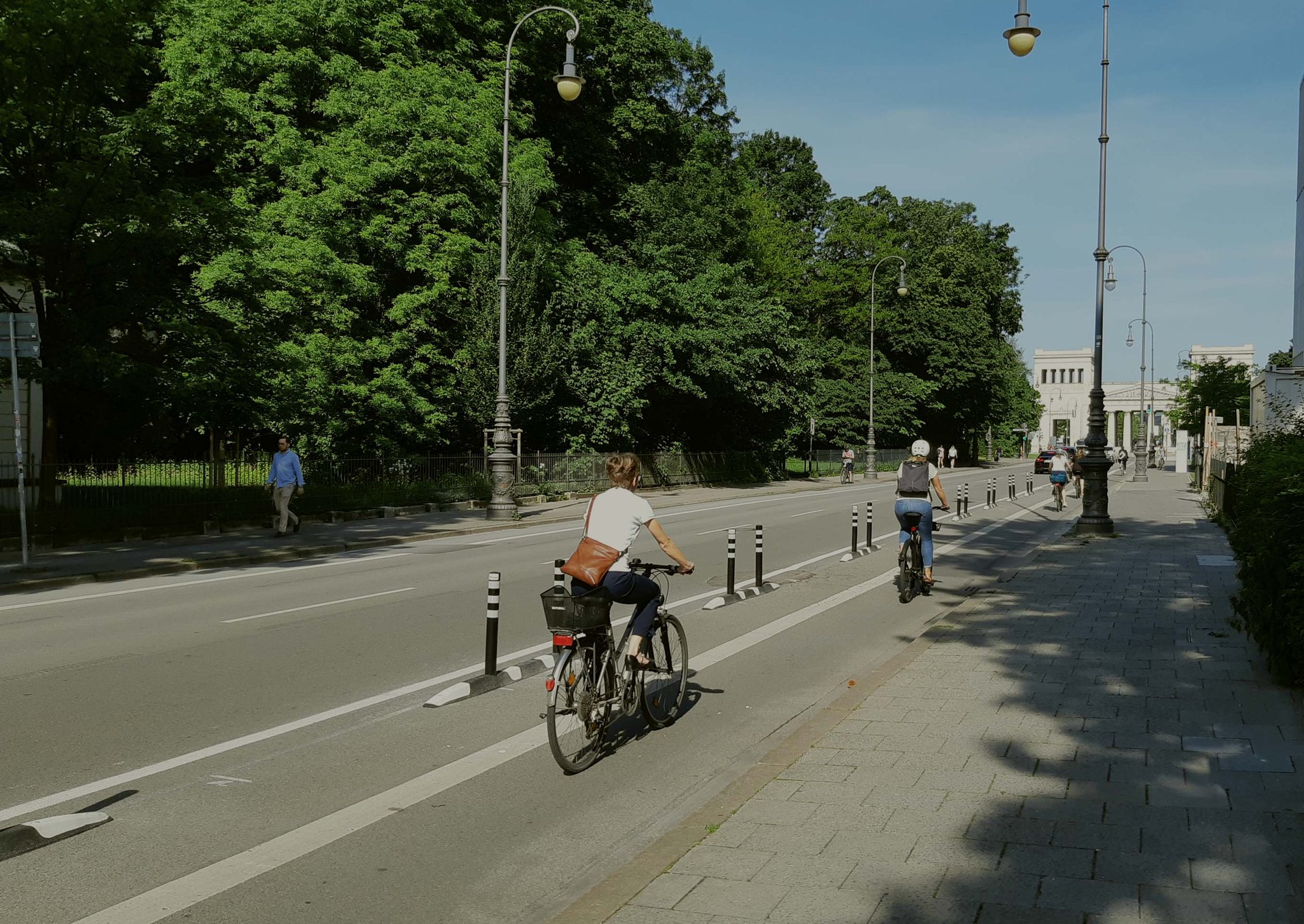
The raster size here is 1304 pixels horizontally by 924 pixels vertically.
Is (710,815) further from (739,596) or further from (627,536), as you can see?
(739,596)

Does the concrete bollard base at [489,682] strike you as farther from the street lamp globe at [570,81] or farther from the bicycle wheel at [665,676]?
the street lamp globe at [570,81]

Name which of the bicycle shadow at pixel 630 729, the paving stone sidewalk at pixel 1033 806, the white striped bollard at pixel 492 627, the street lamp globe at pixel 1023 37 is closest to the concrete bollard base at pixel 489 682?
the white striped bollard at pixel 492 627

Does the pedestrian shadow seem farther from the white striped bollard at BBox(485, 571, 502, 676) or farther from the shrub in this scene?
the white striped bollard at BBox(485, 571, 502, 676)

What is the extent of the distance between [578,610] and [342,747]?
1.66m

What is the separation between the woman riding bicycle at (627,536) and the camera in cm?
618

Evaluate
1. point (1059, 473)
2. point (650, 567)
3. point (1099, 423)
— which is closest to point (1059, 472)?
point (1059, 473)

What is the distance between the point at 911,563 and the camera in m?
12.8

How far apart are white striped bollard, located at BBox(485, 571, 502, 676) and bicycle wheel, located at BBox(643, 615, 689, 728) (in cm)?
130

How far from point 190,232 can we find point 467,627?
12.8 meters

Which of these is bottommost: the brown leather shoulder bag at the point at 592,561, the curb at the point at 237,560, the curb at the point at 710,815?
the curb at the point at 237,560

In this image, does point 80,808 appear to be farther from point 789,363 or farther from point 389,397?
point 789,363

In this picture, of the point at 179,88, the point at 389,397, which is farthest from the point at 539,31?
the point at 389,397

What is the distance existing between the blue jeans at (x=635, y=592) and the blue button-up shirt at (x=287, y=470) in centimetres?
1596

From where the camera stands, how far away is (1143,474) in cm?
5453
